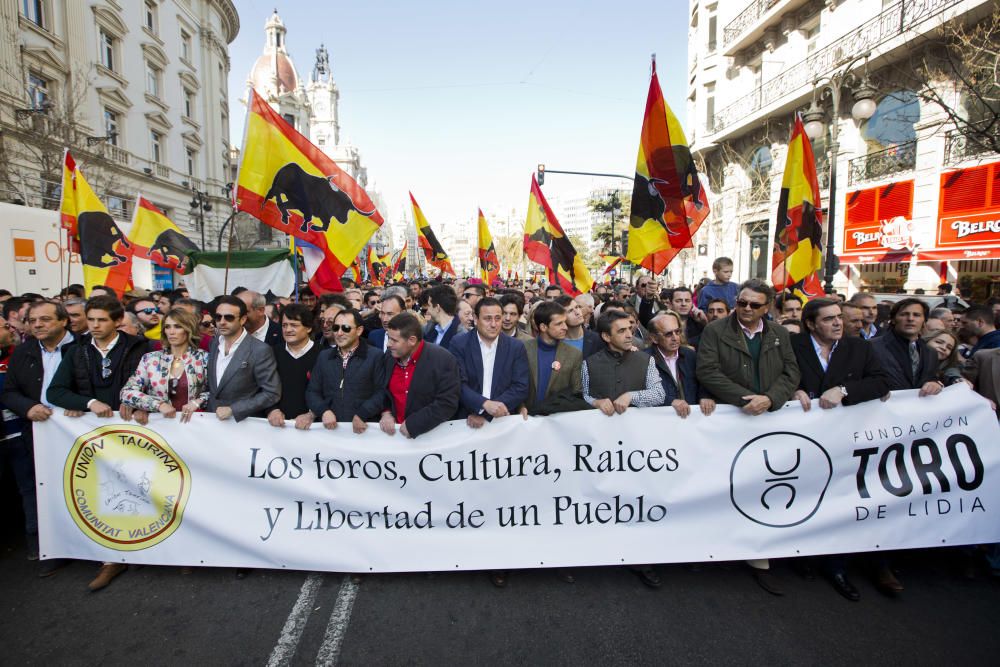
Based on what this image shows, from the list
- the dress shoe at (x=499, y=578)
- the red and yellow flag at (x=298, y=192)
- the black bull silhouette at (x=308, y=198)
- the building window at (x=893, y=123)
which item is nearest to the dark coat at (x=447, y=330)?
the red and yellow flag at (x=298, y=192)

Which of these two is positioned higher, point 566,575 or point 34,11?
point 34,11

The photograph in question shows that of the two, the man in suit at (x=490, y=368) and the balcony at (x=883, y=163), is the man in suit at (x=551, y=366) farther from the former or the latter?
the balcony at (x=883, y=163)

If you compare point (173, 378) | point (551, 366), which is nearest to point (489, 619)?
point (551, 366)

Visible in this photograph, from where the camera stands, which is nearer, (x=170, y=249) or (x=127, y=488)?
(x=127, y=488)

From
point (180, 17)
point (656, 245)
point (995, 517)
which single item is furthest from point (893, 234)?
point (180, 17)

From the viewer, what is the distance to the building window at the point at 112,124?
2575 centimetres

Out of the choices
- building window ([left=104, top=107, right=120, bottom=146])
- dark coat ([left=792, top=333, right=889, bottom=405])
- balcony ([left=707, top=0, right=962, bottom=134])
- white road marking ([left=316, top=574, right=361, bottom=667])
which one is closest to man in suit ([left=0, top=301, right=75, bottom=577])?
white road marking ([left=316, top=574, right=361, bottom=667])

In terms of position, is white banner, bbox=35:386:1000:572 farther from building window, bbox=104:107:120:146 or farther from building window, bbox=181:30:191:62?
building window, bbox=181:30:191:62

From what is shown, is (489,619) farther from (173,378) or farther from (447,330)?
(447,330)

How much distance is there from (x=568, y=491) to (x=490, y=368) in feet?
3.42

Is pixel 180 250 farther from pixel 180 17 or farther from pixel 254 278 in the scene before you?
pixel 180 17

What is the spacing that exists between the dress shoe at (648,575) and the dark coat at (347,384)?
6.91 feet

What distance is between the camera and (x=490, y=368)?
3996 mm

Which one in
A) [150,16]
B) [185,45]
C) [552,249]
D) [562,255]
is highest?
[185,45]
